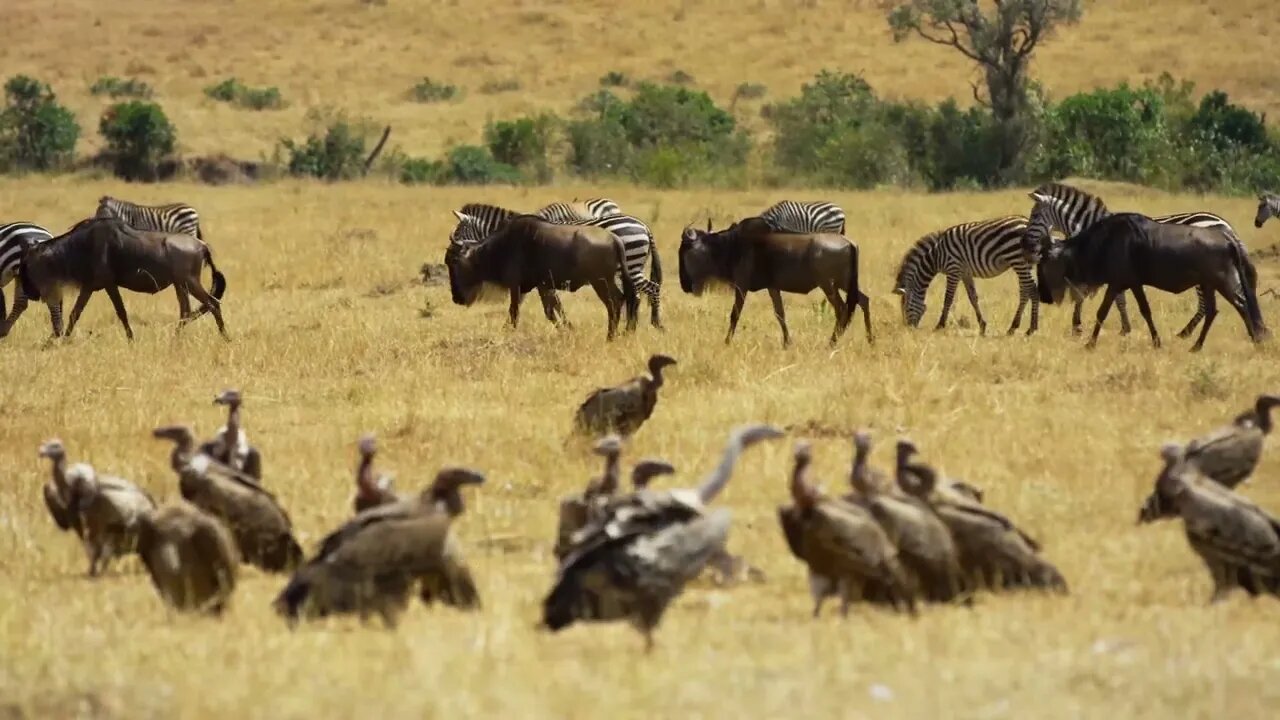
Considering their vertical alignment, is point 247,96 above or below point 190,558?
below

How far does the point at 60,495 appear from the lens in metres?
8.97

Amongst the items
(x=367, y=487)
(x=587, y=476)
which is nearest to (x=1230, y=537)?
(x=367, y=487)

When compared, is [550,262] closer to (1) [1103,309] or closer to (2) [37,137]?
(1) [1103,309]

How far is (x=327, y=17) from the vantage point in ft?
209

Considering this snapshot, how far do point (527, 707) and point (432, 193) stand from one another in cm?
2626

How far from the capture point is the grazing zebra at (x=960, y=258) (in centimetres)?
1975

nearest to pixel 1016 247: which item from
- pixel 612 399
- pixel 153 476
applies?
pixel 612 399

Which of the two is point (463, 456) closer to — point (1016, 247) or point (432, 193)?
point (1016, 247)

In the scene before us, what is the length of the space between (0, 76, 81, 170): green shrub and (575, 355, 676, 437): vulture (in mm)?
29906

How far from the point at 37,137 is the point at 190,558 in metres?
34.0

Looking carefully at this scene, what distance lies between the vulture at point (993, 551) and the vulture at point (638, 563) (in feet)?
3.66

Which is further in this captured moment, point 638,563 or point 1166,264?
point 1166,264

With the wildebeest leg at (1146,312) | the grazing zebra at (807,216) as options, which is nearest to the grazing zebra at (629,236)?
the grazing zebra at (807,216)

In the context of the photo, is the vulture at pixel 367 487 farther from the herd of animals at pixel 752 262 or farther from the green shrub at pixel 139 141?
the green shrub at pixel 139 141
